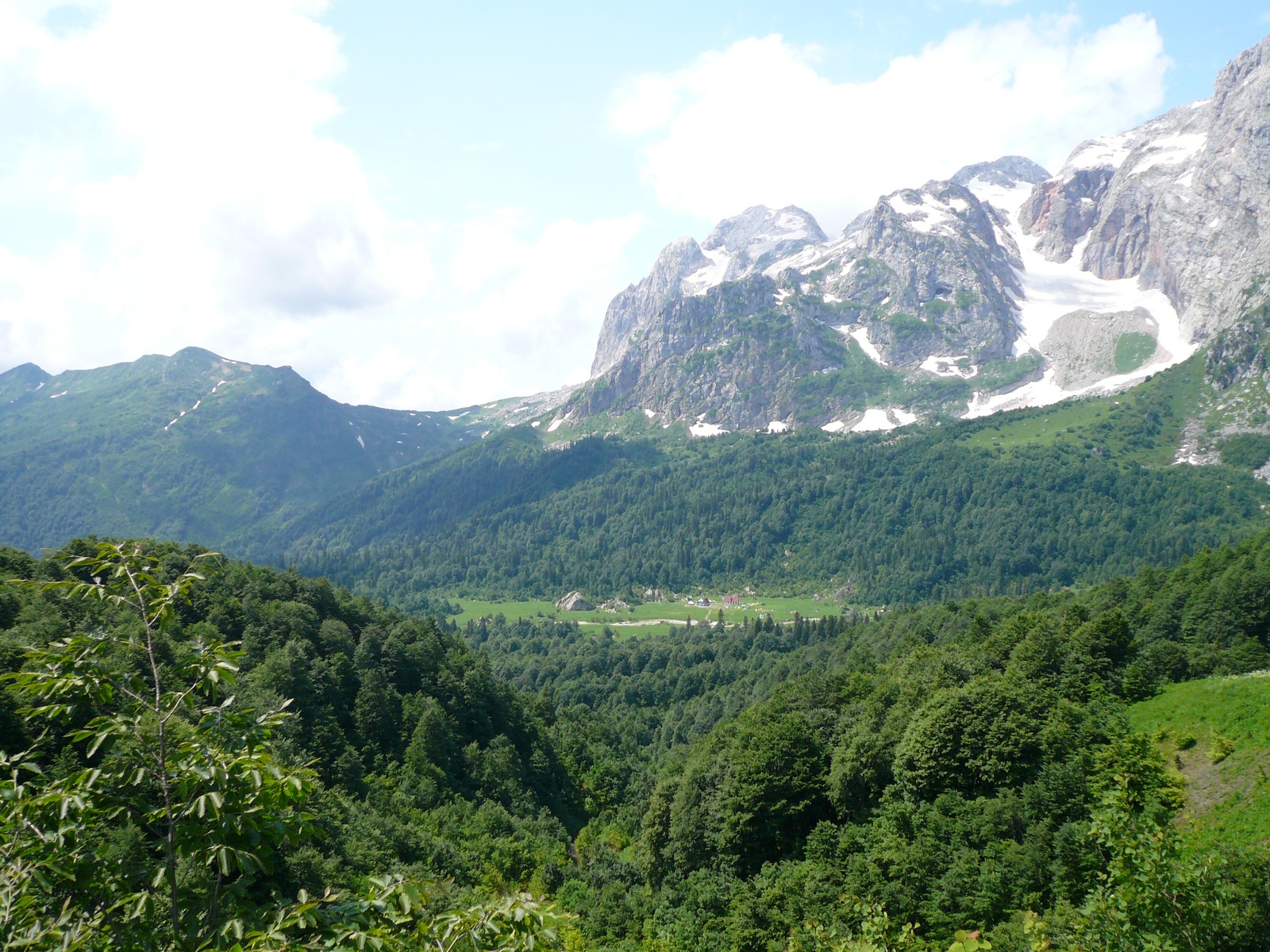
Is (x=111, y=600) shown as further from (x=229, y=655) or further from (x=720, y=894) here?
(x=720, y=894)

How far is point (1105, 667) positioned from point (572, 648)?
5123 inches

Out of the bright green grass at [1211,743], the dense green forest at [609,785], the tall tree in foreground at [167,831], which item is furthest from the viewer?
the bright green grass at [1211,743]

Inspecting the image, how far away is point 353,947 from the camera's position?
7031 millimetres

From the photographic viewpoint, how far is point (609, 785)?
8550 centimetres

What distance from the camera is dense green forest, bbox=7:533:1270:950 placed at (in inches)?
310

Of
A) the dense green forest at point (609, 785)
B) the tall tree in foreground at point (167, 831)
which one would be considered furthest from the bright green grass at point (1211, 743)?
the tall tree in foreground at point (167, 831)

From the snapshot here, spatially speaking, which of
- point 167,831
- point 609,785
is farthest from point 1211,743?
point 609,785

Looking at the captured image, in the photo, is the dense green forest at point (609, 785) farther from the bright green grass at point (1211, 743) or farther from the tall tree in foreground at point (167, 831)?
the bright green grass at point (1211, 743)

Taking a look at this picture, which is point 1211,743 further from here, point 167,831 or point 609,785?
point 609,785

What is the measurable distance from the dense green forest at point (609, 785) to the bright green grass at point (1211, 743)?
164 cm

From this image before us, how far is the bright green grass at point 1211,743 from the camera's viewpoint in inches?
1297

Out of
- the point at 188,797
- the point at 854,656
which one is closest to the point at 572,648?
the point at 854,656

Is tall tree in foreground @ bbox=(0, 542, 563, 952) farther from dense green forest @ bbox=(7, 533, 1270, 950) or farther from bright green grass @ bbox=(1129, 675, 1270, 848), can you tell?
bright green grass @ bbox=(1129, 675, 1270, 848)

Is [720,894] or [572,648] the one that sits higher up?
[720,894]
